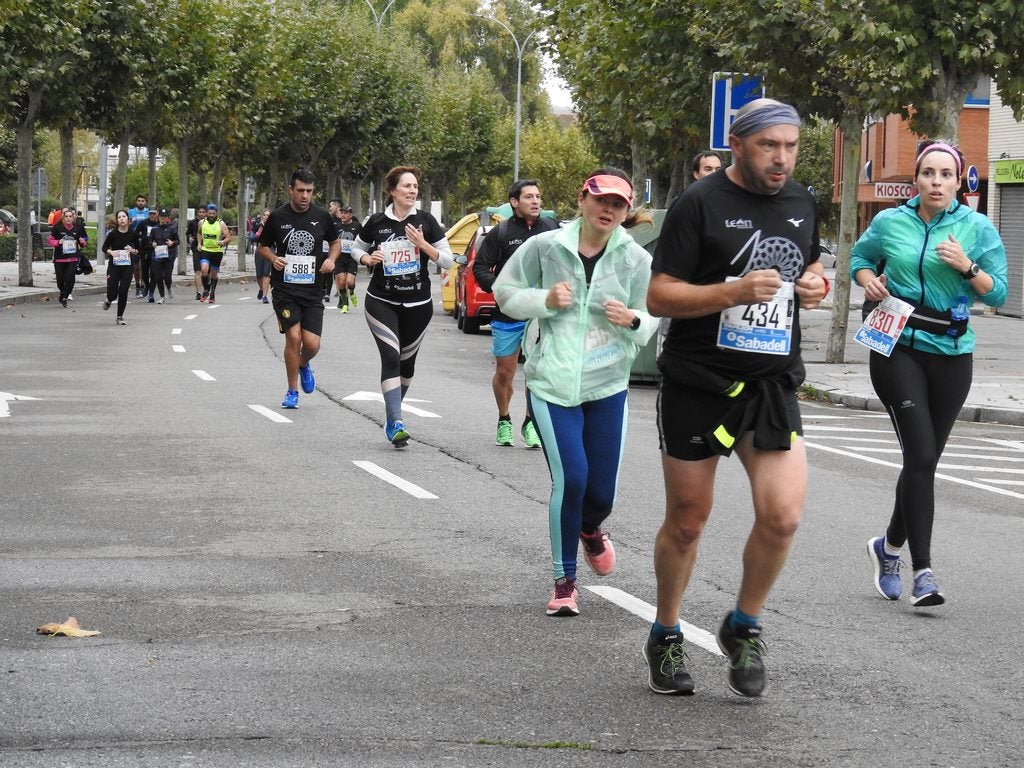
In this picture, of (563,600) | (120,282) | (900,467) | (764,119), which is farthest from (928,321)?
(120,282)

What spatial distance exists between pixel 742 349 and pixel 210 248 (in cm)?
3184

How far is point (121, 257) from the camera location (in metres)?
27.7

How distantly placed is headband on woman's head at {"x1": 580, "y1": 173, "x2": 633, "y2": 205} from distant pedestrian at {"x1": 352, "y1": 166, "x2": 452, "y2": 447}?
17.9 feet

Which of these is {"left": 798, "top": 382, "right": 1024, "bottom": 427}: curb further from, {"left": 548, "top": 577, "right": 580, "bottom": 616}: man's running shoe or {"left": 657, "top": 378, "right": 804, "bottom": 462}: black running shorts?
{"left": 657, "top": 378, "right": 804, "bottom": 462}: black running shorts

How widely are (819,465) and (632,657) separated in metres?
6.46

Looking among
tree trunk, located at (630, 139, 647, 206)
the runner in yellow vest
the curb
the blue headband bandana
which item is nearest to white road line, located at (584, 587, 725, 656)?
the blue headband bandana

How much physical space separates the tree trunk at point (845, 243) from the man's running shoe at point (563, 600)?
15526 mm

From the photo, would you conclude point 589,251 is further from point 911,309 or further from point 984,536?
point 984,536

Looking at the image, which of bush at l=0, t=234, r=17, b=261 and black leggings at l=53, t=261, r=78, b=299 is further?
bush at l=0, t=234, r=17, b=261

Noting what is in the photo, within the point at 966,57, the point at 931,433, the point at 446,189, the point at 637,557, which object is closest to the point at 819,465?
the point at 637,557

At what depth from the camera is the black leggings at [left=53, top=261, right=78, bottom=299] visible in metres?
33.5

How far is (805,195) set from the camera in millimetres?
5488

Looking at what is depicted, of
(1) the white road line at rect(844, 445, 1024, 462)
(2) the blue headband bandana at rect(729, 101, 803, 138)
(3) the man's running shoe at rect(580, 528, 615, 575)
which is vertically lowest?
(1) the white road line at rect(844, 445, 1024, 462)

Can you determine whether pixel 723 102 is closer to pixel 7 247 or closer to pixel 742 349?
pixel 742 349
